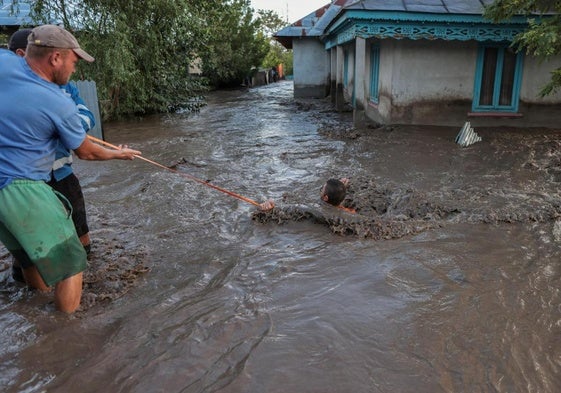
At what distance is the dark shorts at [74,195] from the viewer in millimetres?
4137

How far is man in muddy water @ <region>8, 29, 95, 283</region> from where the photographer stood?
3930 mm

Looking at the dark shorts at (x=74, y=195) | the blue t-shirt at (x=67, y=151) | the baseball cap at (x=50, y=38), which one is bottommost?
the dark shorts at (x=74, y=195)

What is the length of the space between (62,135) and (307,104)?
53.2ft

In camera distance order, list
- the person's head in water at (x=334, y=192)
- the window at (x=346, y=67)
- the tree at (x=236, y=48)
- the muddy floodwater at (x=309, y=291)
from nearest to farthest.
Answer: the muddy floodwater at (x=309, y=291) → the person's head in water at (x=334, y=192) → the window at (x=346, y=67) → the tree at (x=236, y=48)

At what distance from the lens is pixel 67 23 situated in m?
12.6

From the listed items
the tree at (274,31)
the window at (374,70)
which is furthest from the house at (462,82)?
the tree at (274,31)

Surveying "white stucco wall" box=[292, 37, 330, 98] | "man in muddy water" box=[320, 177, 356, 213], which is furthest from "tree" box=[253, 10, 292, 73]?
"man in muddy water" box=[320, 177, 356, 213]

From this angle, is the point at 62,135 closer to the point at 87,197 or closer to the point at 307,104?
the point at 87,197

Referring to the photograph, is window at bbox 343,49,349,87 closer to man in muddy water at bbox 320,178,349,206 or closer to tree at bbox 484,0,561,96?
tree at bbox 484,0,561,96

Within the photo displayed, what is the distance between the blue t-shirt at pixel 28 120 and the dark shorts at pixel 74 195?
1034mm

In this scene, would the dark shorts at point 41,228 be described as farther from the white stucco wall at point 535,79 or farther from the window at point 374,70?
the white stucco wall at point 535,79

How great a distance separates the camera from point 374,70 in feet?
39.8

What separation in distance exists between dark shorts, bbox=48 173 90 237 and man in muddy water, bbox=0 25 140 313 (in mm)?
920

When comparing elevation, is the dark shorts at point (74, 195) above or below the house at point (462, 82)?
below
